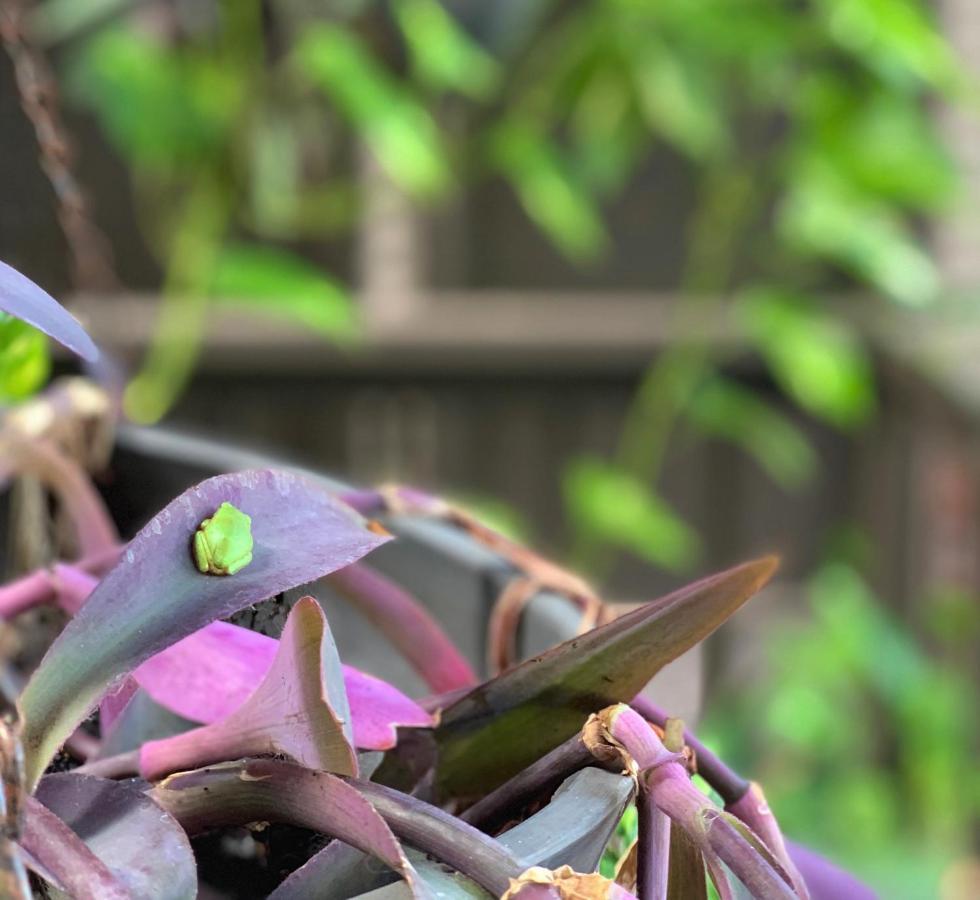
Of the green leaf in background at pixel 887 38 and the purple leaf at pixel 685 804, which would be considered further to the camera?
the green leaf in background at pixel 887 38

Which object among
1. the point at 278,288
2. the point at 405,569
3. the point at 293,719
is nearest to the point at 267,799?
the point at 293,719

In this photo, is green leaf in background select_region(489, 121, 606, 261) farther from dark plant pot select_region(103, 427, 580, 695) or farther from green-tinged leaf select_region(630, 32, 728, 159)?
dark plant pot select_region(103, 427, 580, 695)

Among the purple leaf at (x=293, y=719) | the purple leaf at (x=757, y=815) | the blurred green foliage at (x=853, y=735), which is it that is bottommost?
the blurred green foliage at (x=853, y=735)

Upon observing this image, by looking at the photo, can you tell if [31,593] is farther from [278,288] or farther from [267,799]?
[278,288]

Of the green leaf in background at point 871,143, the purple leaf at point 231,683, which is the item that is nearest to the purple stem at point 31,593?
the purple leaf at point 231,683

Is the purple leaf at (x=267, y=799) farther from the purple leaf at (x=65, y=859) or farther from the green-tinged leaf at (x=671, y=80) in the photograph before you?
the green-tinged leaf at (x=671, y=80)

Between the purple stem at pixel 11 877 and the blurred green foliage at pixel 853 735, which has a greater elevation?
the purple stem at pixel 11 877
